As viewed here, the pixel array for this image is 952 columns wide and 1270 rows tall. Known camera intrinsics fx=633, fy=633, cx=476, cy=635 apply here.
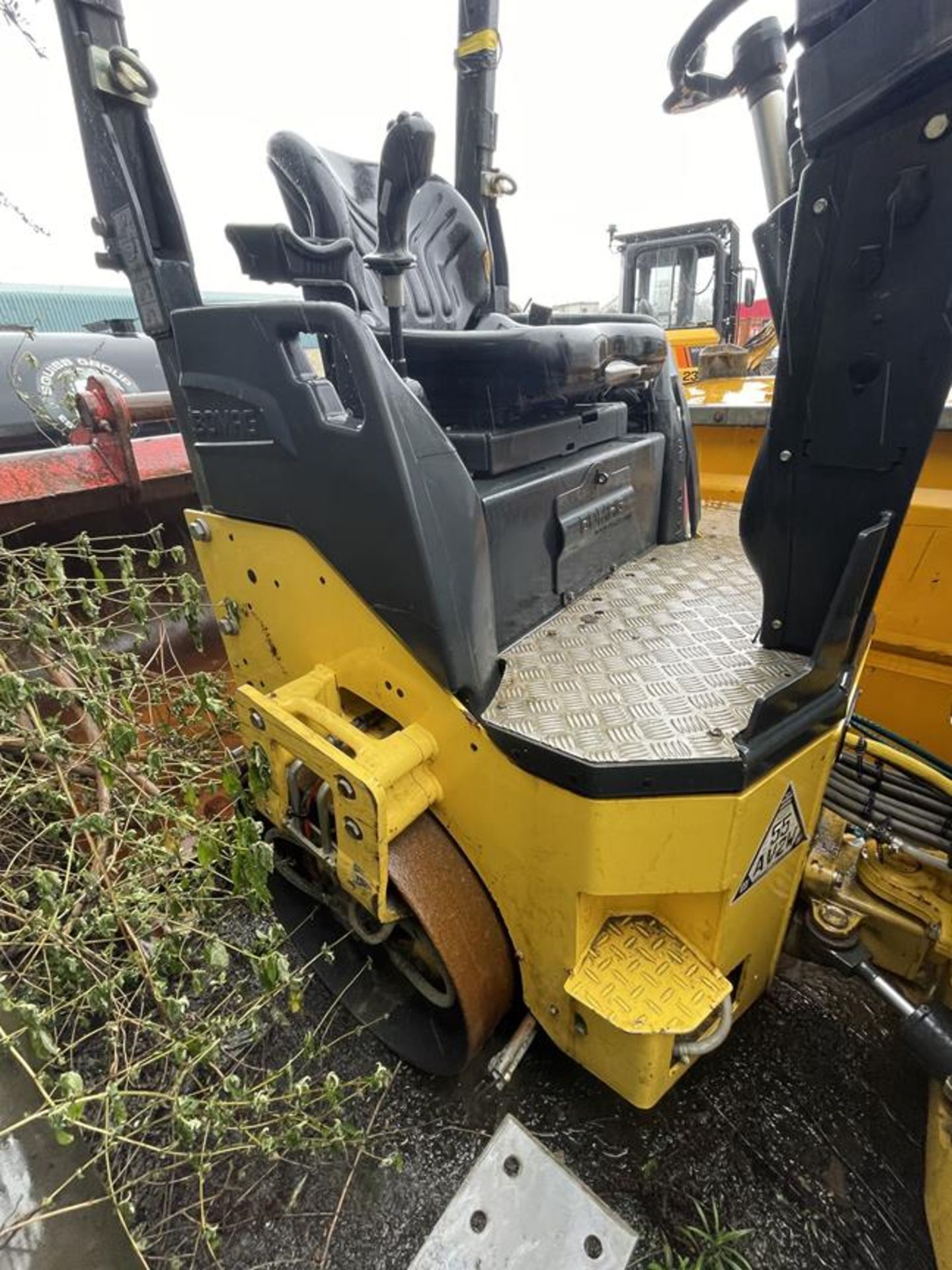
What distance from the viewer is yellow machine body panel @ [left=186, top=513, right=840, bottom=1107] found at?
3.70ft

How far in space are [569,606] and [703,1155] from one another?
134 cm

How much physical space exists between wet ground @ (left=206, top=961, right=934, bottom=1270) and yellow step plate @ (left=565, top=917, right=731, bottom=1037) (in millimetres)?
522

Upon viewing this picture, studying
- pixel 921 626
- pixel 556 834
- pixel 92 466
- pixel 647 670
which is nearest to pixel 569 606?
pixel 647 670

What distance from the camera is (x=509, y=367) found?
1.51m

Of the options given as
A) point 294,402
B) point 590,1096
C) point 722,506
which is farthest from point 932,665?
point 294,402

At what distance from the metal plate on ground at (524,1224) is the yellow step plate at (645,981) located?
1.27 ft

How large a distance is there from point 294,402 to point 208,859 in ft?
3.23

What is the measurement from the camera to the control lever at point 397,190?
1089 millimetres

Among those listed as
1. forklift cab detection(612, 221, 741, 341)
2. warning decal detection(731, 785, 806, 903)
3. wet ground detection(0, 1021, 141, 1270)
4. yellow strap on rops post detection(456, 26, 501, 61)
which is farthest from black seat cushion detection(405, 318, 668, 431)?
forklift cab detection(612, 221, 741, 341)

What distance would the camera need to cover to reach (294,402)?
4.31 feet

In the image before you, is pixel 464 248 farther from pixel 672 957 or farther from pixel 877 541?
pixel 672 957

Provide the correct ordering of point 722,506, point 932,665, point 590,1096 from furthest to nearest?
point 722,506
point 932,665
point 590,1096

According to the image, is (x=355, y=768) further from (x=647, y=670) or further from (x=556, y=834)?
(x=647, y=670)

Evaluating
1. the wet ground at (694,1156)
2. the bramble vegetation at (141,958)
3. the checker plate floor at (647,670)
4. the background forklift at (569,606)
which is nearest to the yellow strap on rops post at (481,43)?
the background forklift at (569,606)
